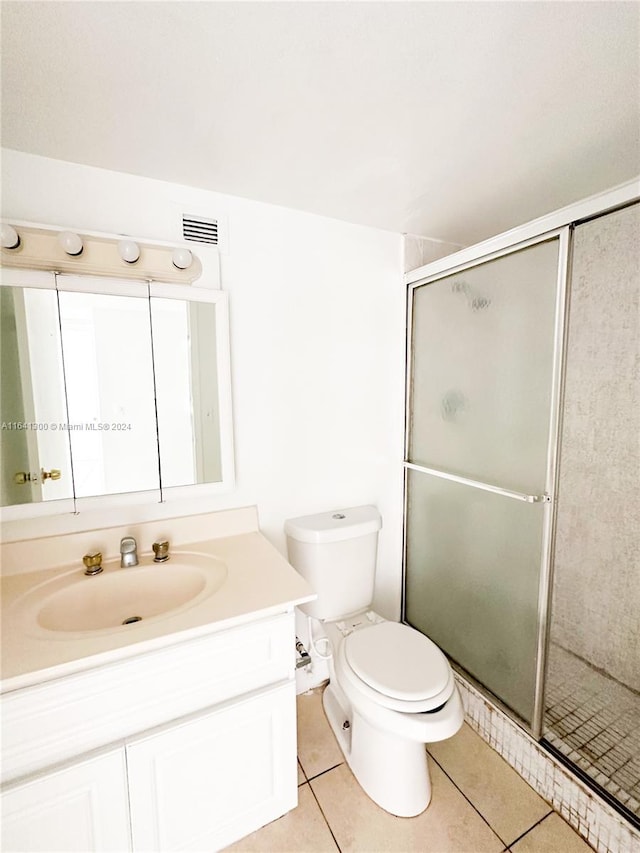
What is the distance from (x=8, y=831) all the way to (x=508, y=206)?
2.37 m

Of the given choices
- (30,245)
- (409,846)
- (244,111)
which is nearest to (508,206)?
(244,111)

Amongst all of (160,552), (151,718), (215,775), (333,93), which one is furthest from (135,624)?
(333,93)

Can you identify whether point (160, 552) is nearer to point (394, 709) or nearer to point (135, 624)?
point (135, 624)

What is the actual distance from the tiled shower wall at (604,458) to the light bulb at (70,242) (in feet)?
5.95

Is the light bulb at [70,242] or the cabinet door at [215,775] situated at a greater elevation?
the light bulb at [70,242]

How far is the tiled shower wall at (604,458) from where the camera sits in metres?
1.63

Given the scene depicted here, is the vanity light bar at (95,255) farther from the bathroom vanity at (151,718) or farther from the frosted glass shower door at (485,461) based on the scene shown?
the frosted glass shower door at (485,461)

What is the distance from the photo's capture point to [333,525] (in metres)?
1.53

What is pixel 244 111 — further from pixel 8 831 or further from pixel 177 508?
pixel 8 831

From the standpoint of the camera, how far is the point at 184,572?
1.25m

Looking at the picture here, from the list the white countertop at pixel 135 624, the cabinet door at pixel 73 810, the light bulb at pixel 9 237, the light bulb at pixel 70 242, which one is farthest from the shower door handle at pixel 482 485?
→ the light bulb at pixel 9 237

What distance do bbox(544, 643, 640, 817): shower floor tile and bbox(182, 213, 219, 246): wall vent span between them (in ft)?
7.13

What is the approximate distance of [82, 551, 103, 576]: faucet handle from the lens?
118cm

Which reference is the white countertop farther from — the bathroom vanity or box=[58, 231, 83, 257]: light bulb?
box=[58, 231, 83, 257]: light bulb
